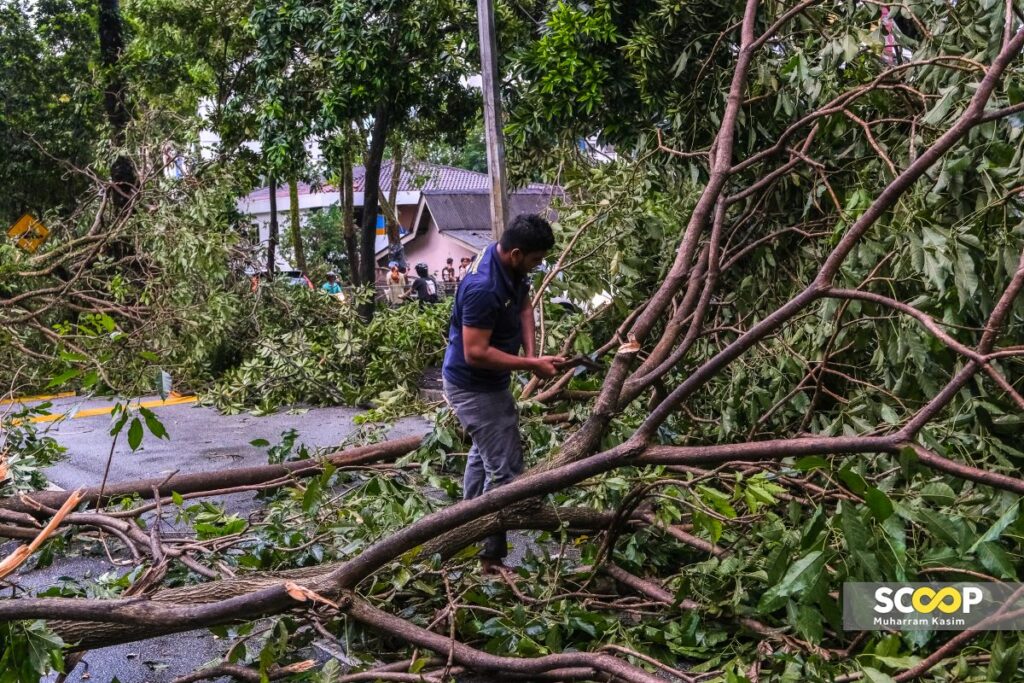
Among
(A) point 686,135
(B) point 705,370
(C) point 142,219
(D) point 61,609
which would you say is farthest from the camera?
(C) point 142,219

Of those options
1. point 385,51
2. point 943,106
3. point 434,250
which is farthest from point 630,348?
point 434,250

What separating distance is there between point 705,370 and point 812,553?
77cm

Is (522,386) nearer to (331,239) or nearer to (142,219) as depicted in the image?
(142,219)

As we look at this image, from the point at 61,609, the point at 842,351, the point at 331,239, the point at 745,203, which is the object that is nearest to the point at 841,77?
the point at 745,203

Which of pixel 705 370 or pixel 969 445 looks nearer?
pixel 705 370

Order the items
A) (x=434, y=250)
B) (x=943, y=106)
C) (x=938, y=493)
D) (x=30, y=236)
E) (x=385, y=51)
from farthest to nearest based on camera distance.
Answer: (x=434, y=250), (x=385, y=51), (x=30, y=236), (x=943, y=106), (x=938, y=493)

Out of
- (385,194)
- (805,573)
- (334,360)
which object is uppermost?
(385,194)

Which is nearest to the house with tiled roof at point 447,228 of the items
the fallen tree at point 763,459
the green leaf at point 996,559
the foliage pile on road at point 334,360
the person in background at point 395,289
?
the person in background at point 395,289

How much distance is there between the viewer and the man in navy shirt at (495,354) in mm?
4203

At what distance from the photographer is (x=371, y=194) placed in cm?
1509

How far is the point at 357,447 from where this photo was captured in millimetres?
5957

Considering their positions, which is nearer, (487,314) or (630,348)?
(630,348)

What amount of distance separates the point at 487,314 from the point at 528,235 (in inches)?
15.2

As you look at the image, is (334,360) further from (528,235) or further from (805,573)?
(805,573)
